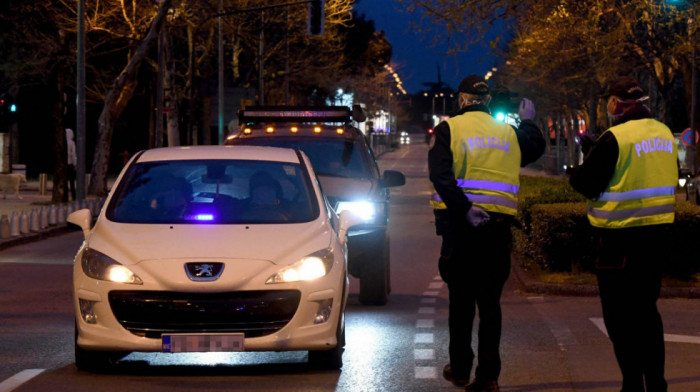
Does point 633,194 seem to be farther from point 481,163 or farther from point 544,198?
point 544,198

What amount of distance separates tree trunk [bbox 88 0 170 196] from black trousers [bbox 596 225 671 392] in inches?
1111

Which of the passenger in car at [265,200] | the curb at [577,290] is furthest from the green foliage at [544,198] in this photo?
the passenger in car at [265,200]

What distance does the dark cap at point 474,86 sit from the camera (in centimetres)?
833

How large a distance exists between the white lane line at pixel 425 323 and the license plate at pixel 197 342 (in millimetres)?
3496

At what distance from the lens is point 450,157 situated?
321 inches

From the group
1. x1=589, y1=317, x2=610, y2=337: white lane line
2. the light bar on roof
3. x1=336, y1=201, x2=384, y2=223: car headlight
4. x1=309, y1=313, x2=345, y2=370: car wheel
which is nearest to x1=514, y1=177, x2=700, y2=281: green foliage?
x1=589, y1=317, x2=610, y2=337: white lane line

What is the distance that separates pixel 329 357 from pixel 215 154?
1971 mm

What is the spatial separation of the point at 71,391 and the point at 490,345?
2.58m

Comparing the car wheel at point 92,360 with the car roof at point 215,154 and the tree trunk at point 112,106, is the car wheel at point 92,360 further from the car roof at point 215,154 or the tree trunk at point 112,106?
the tree trunk at point 112,106

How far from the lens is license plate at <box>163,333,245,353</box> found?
28.3 ft

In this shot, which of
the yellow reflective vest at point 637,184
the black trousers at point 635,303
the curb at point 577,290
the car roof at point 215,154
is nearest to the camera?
the black trousers at point 635,303

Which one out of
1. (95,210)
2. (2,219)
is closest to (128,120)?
(95,210)

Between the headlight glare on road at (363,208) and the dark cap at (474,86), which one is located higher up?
the dark cap at (474,86)

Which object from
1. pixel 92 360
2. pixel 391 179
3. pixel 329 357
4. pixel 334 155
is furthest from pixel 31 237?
pixel 329 357
